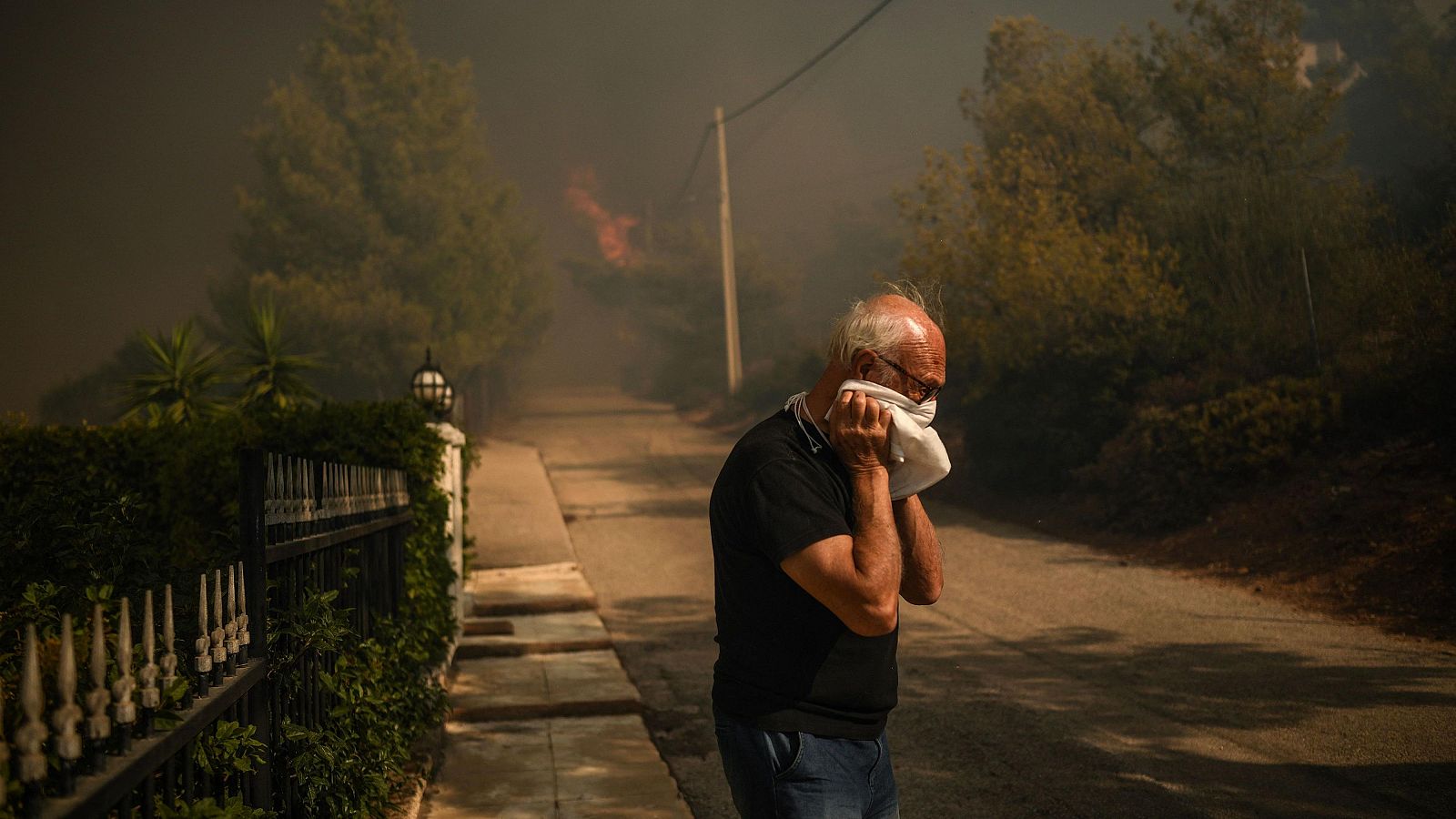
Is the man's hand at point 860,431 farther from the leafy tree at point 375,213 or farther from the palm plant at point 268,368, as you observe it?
the leafy tree at point 375,213

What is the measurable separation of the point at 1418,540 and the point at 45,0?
49429mm

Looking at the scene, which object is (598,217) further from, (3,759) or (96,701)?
(3,759)

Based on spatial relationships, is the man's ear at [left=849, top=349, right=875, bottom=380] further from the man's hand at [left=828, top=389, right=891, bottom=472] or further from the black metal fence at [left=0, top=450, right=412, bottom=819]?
the black metal fence at [left=0, top=450, right=412, bottom=819]

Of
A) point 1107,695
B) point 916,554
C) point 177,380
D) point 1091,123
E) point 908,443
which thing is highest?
point 1091,123

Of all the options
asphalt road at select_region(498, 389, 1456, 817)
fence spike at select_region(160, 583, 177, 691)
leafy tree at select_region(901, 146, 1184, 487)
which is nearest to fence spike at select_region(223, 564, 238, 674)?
fence spike at select_region(160, 583, 177, 691)

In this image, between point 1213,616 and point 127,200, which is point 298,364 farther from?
point 127,200

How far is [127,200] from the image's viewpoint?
43.1 m

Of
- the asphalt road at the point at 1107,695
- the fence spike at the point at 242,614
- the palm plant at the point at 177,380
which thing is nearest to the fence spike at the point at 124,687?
the fence spike at the point at 242,614

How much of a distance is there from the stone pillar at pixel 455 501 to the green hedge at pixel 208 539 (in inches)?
37.1

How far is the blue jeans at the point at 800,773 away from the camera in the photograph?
2.43 meters

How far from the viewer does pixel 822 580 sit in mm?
2309

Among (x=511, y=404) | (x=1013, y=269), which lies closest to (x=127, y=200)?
(x=511, y=404)

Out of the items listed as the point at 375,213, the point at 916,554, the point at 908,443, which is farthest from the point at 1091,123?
the point at 375,213

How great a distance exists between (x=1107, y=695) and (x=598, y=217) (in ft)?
232
